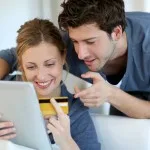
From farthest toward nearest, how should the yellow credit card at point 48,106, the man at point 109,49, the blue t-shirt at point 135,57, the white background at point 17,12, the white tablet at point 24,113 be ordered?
the white background at point 17,12 < the blue t-shirt at point 135,57 < the man at point 109,49 < the yellow credit card at point 48,106 < the white tablet at point 24,113

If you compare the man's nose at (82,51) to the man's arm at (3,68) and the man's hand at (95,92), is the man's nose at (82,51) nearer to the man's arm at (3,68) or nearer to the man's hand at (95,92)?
the man's hand at (95,92)

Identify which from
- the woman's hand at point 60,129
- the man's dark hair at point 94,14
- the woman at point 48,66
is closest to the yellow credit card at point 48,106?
the woman's hand at point 60,129

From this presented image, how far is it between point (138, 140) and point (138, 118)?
78 mm

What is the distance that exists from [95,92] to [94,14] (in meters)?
0.26

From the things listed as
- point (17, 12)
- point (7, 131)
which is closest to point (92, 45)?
point (7, 131)

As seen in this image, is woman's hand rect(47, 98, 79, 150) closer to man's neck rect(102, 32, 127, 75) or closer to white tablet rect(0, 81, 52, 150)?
white tablet rect(0, 81, 52, 150)

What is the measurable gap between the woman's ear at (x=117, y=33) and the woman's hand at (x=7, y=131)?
0.49m

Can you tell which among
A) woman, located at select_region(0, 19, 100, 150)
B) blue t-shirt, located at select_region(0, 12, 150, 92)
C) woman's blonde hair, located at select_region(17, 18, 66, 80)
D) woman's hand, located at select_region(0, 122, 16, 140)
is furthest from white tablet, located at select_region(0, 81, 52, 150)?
blue t-shirt, located at select_region(0, 12, 150, 92)

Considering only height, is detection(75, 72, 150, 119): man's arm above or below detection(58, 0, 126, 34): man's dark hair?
below

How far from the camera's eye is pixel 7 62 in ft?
4.12

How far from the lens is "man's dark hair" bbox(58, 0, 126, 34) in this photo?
1.06 m

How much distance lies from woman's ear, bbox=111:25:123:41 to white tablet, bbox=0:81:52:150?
44 centimetres

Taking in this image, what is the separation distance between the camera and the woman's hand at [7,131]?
34.0 inches

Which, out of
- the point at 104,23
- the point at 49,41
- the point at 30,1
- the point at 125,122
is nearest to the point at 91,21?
the point at 104,23
